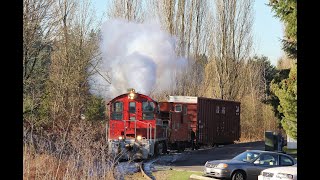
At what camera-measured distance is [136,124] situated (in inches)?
870

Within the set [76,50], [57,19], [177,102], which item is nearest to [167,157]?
[177,102]

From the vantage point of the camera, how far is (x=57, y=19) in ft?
76.7

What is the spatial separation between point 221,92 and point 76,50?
17.0 metres

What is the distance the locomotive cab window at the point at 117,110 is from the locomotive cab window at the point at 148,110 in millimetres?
1234

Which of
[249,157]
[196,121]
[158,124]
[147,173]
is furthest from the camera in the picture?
[196,121]

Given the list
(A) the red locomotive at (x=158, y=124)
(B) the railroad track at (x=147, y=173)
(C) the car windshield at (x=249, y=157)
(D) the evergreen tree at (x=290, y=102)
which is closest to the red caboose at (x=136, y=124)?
(A) the red locomotive at (x=158, y=124)

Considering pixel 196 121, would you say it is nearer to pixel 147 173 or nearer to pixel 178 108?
pixel 178 108

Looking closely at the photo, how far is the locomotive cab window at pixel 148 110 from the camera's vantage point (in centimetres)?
2184

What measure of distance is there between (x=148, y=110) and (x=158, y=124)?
0.93 metres

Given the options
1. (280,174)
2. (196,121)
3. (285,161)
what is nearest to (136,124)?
(196,121)

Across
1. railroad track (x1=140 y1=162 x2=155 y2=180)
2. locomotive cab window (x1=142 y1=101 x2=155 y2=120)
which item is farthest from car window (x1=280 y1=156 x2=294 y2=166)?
locomotive cab window (x1=142 y1=101 x2=155 y2=120)

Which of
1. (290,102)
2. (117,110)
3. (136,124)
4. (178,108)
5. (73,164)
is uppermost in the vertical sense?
(290,102)
